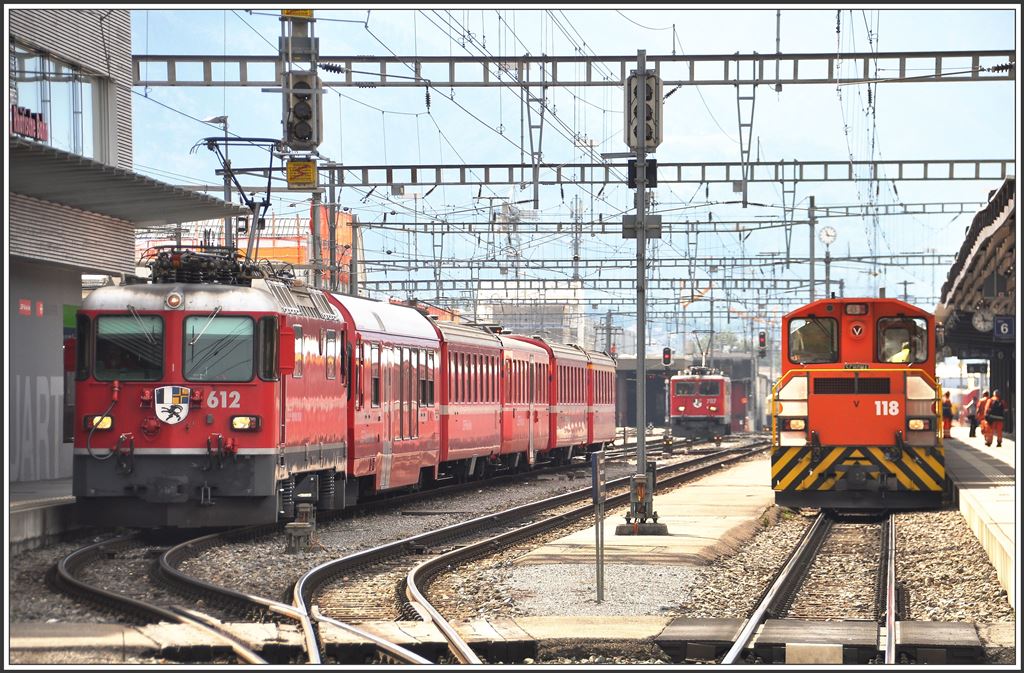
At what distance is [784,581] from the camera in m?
15.3

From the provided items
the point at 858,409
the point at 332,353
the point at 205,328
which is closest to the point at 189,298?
the point at 205,328

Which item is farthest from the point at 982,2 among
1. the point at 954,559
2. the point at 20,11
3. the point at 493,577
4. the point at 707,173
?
the point at 707,173

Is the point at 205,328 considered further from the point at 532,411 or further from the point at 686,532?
the point at 532,411

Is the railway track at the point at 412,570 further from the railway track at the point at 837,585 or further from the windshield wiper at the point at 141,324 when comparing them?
the windshield wiper at the point at 141,324

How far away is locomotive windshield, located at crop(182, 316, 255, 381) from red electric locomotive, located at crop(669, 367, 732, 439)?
45.6 m

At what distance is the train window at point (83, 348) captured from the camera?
17.7m

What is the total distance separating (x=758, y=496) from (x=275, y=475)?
12835 millimetres

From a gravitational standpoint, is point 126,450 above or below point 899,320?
below

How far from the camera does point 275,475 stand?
17.6 metres

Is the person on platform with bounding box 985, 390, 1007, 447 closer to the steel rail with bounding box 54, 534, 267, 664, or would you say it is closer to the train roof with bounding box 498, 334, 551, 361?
the train roof with bounding box 498, 334, 551, 361

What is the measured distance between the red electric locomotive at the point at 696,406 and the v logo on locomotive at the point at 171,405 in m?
45.9

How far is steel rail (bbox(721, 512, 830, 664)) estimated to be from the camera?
36.2ft

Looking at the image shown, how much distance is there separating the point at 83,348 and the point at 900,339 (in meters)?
10.8

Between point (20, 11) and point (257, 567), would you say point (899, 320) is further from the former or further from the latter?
point (20, 11)
